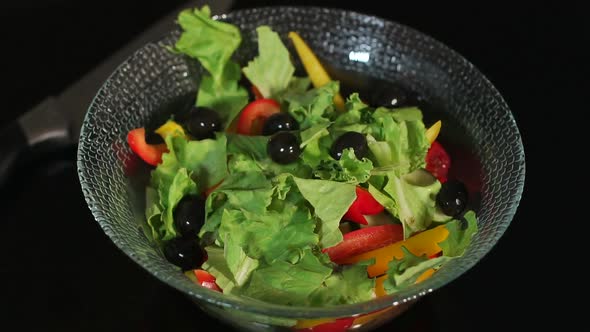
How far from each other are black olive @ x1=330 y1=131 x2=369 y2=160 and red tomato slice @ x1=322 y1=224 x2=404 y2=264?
104 mm

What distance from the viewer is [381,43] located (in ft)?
4.36

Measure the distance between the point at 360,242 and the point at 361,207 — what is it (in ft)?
0.17

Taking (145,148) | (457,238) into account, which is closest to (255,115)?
(145,148)

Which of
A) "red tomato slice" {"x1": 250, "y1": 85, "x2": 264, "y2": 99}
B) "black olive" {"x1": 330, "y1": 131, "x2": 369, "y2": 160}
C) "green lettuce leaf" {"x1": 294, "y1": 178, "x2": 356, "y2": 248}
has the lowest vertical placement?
"red tomato slice" {"x1": 250, "y1": 85, "x2": 264, "y2": 99}

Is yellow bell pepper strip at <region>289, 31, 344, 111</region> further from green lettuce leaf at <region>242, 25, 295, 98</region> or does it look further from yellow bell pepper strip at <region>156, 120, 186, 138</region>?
yellow bell pepper strip at <region>156, 120, 186, 138</region>

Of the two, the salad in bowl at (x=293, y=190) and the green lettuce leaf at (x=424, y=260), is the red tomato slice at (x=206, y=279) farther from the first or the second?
the green lettuce leaf at (x=424, y=260)

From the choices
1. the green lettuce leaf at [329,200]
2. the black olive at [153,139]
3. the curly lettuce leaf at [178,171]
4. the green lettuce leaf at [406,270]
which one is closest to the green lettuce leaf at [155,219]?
the curly lettuce leaf at [178,171]

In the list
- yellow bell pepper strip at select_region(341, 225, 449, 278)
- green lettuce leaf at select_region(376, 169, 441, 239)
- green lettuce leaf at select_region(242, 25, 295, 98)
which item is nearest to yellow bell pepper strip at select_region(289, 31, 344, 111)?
green lettuce leaf at select_region(242, 25, 295, 98)

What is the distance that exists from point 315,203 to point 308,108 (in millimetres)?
219

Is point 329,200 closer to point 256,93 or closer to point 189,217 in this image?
point 189,217

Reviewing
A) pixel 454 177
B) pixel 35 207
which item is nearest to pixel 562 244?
pixel 454 177

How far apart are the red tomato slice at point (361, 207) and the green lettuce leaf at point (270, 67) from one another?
29cm

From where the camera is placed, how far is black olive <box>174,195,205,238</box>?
101 centimetres

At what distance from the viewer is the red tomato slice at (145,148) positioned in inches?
44.4
